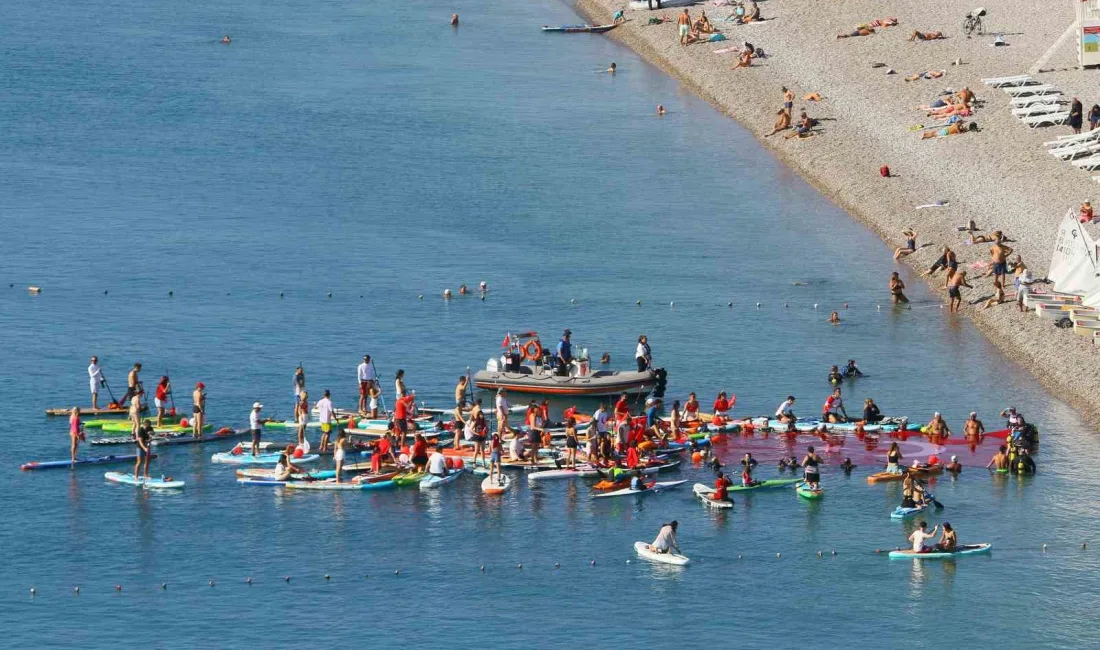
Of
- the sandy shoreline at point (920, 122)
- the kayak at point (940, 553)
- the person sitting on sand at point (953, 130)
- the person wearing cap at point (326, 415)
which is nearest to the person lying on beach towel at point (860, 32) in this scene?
the sandy shoreline at point (920, 122)

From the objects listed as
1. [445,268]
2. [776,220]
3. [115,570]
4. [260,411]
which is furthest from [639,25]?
[115,570]

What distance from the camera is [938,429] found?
7706cm

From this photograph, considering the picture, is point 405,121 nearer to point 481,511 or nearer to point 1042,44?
point 1042,44

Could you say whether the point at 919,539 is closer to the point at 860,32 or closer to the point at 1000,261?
the point at 1000,261

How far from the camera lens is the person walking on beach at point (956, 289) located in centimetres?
9250

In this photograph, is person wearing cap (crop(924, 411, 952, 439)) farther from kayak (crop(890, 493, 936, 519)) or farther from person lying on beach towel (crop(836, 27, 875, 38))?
person lying on beach towel (crop(836, 27, 875, 38))

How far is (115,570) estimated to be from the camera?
216 feet

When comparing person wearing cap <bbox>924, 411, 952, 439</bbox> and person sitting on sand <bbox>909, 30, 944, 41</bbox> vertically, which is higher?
person sitting on sand <bbox>909, 30, 944, 41</bbox>

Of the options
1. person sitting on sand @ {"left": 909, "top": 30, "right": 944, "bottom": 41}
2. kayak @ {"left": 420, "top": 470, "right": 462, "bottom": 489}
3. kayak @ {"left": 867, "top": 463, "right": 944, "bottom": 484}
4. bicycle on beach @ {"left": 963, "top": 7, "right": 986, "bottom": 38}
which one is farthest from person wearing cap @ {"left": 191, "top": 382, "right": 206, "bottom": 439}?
bicycle on beach @ {"left": 963, "top": 7, "right": 986, "bottom": 38}

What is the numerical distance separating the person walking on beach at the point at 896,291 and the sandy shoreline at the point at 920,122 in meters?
2.05

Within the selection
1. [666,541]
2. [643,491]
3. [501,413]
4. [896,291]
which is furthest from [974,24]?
[666,541]

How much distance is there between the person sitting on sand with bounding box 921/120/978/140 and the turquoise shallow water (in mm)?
8344

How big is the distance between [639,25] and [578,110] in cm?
2302

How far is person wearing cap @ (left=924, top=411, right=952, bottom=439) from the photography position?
76.9 metres
